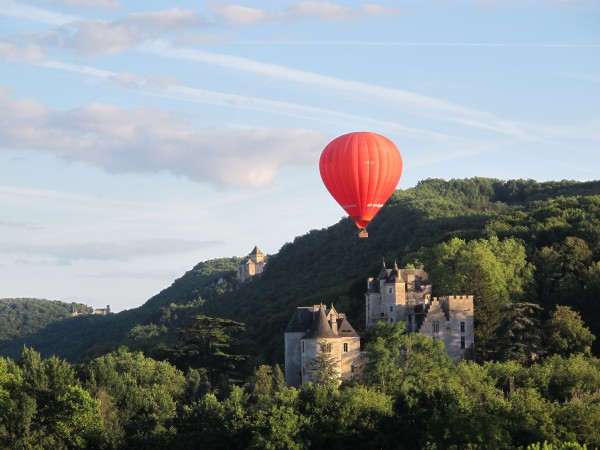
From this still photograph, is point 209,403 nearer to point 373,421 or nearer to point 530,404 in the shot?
point 373,421

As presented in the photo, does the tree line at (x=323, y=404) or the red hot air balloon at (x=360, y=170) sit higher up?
the red hot air balloon at (x=360, y=170)

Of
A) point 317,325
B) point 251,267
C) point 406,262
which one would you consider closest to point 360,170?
point 317,325

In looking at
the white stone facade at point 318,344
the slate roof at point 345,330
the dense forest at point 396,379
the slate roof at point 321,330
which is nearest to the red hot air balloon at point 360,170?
the dense forest at point 396,379

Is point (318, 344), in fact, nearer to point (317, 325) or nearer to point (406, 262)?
point (317, 325)

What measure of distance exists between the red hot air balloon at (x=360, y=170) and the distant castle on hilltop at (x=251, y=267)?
93.2 metres

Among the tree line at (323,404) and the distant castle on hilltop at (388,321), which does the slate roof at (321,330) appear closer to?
the distant castle on hilltop at (388,321)

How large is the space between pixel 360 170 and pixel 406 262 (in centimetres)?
2942

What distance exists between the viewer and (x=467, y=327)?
76.6m

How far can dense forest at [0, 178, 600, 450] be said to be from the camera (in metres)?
62.1

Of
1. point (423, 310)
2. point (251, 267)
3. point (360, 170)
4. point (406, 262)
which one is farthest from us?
point (251, 267)

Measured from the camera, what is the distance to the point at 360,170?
213 feet

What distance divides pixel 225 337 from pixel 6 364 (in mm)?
14980

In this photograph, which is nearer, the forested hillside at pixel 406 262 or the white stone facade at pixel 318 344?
the white stone facade at pixel 318 344

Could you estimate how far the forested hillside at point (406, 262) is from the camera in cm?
8812
